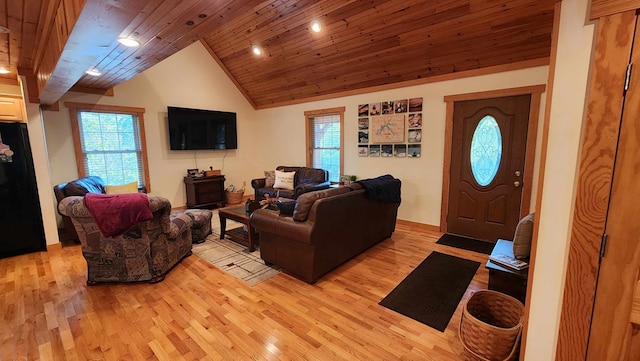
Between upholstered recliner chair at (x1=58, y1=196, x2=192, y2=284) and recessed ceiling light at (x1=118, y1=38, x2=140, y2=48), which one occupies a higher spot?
recessed ceiling light at (x1=118, y1=38, x2=140, y2=48)

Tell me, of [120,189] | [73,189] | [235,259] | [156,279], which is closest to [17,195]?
[73,189]

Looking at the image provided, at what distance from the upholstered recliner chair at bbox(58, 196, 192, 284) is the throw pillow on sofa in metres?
2.97

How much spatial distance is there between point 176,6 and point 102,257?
8.07ft

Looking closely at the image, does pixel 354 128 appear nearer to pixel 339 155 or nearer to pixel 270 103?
pixel 339 155

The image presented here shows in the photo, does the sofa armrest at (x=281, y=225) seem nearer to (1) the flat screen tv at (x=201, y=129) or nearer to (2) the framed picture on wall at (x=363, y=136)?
(2) the framed picture on wall at (x=363, y=136)

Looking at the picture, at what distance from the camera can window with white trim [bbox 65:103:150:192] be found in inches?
178

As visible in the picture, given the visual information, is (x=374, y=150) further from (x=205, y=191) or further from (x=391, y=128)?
(x=205, y=191)

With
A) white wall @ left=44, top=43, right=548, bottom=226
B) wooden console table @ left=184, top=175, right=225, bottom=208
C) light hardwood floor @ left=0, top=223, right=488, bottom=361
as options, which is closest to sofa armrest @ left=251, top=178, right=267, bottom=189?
wooden console table @ left=184, top=175, right=225, bottom=208

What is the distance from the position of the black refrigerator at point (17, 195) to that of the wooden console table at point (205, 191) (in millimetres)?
2313

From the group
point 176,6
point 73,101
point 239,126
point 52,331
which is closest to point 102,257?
point 52,331

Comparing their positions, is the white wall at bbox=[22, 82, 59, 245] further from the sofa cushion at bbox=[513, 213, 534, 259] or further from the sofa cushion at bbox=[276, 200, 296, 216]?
the sofa cushion at bbox=[513, 213, 534, 259]

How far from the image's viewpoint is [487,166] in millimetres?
3797

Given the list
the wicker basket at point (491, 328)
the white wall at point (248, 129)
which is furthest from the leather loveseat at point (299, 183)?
the wicker basket at point (491, 328)

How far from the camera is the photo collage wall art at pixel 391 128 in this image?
430 centimetres
